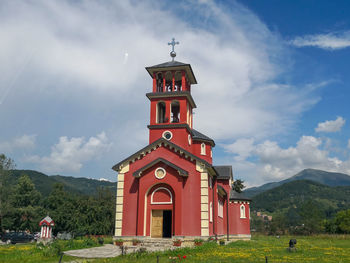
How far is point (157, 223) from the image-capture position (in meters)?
26.5

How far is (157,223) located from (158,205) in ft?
4.85

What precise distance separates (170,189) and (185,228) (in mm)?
3267

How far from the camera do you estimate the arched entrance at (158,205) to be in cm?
2625

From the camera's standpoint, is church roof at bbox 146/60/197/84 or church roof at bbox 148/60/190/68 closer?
church roof at bbox 146/60/197/84

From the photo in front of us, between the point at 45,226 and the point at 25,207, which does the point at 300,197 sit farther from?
the point at 45,226

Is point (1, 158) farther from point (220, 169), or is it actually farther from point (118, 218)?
point (220, 169)

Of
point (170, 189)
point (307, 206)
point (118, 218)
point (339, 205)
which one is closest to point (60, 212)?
point (118, 218)

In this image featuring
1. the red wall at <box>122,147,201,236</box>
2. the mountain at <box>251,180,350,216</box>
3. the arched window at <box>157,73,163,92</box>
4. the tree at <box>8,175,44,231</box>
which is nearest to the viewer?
the red wall at <box>122,147,201,236</box>

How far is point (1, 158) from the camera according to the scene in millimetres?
44844

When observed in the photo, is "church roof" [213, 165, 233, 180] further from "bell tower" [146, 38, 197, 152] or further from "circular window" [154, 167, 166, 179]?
"circular window" [154, 167, 166, 179]

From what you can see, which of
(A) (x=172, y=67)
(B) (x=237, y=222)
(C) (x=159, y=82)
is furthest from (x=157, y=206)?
(B) (x=237, y=222)

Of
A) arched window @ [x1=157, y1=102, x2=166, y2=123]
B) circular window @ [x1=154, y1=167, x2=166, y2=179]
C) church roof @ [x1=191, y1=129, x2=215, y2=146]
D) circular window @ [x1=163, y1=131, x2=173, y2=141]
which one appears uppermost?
arched window @ [x1=157, y1=102, x2=166, y2=123]

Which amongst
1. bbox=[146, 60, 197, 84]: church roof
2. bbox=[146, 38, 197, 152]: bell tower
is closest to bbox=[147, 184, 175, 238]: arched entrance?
bbox=[146, 38, 197, 152]: bell tower

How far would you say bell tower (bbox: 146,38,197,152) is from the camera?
29.9 meters
